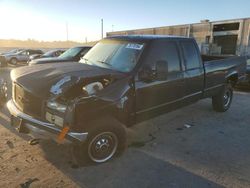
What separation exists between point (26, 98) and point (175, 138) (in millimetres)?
2957

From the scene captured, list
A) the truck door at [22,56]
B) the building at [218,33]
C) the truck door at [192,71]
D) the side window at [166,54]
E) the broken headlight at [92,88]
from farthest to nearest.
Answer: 1. the truck door at [22,56]
2. the building at [218,33]
3. the truck door at [192,71]
4. the side window at [166,54]
5. the broken headlight at [92,88]

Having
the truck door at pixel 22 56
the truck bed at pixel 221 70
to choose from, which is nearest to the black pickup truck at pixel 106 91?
the truck bed at pixel 221 70

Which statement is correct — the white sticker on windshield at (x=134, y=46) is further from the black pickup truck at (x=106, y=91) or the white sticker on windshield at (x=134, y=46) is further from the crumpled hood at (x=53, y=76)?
the crumpled hood at (x=53, y=76)

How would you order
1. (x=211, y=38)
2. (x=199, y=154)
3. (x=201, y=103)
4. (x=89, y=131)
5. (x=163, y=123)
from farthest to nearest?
(x=211, y=38) → (x=201, y=103) → (x=163, y=123) → (x=199, y=154) → (x=89, y=131)

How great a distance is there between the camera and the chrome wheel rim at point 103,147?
12.0 ft

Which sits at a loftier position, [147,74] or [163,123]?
[147,74]

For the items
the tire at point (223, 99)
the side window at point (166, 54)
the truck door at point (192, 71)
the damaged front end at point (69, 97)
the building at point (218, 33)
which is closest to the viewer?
the damaged front end at point (69, 97)

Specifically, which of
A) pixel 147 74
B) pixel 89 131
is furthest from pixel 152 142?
pixel 89 131

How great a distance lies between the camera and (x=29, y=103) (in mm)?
3623

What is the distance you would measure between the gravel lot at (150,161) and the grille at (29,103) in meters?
0.83

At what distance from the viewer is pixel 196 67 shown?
5.45 metres

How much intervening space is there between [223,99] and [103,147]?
14.1 ft

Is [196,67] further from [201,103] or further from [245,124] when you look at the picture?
[201,103]

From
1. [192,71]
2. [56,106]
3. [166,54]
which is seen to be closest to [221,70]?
[192,71]
